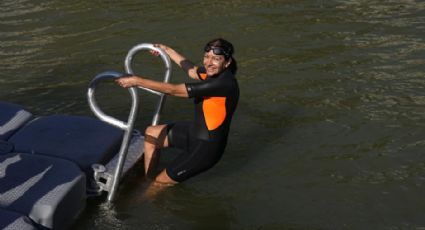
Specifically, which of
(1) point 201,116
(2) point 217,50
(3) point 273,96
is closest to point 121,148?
(1) point 201,116

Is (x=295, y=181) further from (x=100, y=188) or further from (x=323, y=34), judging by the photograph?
(x=323, y=34)

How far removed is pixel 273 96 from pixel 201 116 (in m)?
3.15

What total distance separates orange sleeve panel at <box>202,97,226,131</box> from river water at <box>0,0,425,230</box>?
1.01 m

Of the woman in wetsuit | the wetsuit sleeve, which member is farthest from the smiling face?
the wetsuit sleeve

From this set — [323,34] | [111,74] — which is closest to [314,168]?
[111,74]

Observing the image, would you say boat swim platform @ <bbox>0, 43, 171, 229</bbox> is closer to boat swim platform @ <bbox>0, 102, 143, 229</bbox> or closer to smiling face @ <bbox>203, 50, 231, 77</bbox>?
boat swim platform @ <bbox>0, 102, 143, 229</bbox>

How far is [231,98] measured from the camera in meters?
6.02

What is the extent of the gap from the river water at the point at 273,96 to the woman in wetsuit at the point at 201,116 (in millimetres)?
501

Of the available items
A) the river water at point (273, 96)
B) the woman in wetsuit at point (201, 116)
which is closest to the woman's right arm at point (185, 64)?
the woman in wetsuit at point (201, 116)

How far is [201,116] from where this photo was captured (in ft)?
20.4

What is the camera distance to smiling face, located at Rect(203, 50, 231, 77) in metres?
5.94

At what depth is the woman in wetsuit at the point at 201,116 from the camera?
5840 millimetres

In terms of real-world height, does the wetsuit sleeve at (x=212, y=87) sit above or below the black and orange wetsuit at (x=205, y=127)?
above

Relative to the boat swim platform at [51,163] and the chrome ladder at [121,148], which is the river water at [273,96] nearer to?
the chrome ladder at [121,148]
